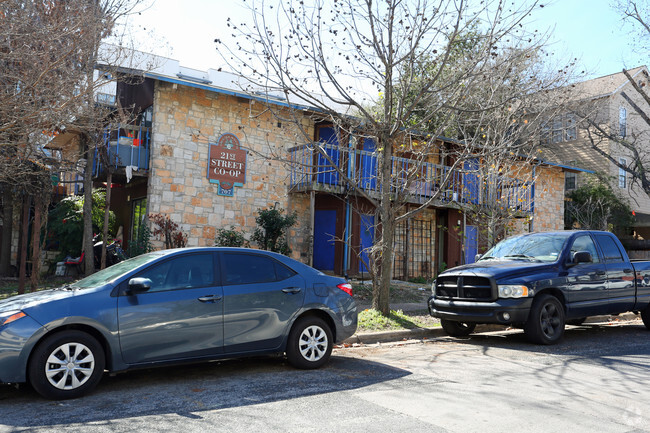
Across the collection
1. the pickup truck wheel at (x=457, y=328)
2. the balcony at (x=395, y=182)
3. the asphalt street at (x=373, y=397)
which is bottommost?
the asphalt street at (x=373, y=397)

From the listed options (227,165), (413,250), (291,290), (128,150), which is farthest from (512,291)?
(413,250)

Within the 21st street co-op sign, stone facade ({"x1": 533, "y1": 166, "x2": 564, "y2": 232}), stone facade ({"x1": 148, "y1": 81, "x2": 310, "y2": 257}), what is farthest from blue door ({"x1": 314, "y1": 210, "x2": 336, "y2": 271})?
stone facade ({"x1": 533, "y1": 166, "x2": 564, "y2": 232})

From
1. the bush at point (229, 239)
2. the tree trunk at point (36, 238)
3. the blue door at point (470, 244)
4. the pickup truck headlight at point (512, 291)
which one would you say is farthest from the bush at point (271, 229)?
the blue door at point (470, 244)

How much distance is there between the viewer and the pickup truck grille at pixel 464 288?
8375 mm

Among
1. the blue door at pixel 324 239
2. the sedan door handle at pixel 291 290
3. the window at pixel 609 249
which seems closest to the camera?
the sedan door handle at pixel 291 290

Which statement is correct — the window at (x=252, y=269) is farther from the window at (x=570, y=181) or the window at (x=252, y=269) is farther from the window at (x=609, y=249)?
the window at (x=570, y=181)

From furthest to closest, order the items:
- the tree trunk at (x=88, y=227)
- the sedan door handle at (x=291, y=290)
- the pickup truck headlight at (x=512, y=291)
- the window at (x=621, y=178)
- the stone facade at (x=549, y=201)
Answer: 1. the window at (x=621, y=178)
2. the stone facade at (x=549, y=201)
3. the tree trunk at (x=88, y=227)
4. the pickup truck headlight at (x=512, y=291)
5. the sedan door handle at (x=291, y=290)

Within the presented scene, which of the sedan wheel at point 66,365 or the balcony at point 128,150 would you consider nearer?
the sedan wheel at point 66,365

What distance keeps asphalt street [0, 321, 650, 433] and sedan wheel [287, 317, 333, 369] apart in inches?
6.3

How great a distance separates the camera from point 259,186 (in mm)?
16234

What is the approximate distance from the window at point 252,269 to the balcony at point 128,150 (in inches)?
353

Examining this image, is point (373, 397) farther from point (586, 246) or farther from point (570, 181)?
point (570, 181)

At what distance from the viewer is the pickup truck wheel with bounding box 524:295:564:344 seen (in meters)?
8.26

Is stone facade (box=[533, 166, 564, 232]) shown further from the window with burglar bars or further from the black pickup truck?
the black pickup truck
